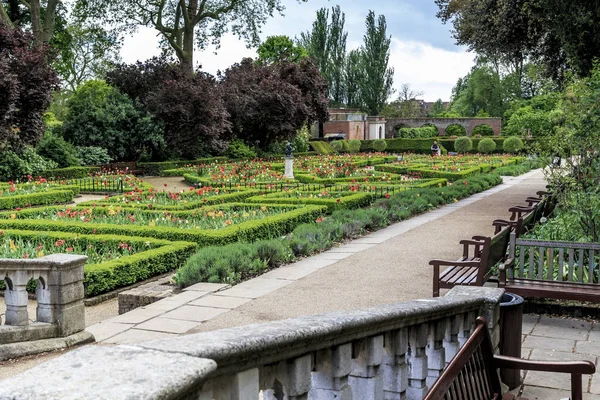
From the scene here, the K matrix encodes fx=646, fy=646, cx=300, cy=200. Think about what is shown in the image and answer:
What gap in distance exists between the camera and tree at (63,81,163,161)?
27.8 metres

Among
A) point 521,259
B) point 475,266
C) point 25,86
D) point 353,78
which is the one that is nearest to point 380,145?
point 353,78

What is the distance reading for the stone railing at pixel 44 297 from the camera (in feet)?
18.8

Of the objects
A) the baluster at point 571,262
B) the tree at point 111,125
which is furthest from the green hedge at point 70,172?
the baluster at point 571,262

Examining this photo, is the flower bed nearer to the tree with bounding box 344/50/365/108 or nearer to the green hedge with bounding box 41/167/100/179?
the green hedge with bounding box 41/167/100/179

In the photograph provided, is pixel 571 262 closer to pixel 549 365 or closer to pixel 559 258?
pixel 559 258

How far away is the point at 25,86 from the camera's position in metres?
20.7

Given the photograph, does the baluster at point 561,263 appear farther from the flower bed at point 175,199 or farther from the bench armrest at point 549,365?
the flower bed at point 175,199

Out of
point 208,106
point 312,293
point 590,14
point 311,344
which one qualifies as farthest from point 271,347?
point 208,106

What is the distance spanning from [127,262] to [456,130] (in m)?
49.6

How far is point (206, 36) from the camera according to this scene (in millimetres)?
34969

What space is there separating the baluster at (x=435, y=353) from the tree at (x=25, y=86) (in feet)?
62.6

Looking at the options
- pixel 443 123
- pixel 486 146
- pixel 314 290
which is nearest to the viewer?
pixel 314 290

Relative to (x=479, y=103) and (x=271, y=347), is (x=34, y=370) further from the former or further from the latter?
(x=479, y=103)

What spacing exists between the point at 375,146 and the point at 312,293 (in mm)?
40210
